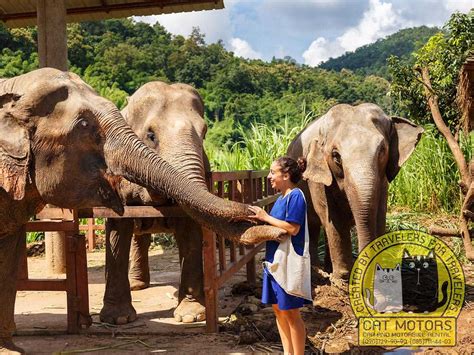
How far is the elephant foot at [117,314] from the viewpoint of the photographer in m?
4.88

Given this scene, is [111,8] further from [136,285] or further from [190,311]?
[190,311]

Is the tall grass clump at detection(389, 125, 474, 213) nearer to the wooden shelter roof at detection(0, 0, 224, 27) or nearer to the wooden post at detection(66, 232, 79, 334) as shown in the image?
the wooden shelter roof at detection(0, 0, 224, 27)

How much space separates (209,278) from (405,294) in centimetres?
215

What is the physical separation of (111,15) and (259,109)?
112ft

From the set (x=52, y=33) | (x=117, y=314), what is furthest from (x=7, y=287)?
(x=52, y=33)

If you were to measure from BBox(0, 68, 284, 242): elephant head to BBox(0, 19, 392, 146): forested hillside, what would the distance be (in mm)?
26928

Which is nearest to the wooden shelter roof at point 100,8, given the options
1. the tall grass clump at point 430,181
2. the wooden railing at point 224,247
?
the wooden railing at point 224,247

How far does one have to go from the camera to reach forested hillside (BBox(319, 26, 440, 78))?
102062 mm

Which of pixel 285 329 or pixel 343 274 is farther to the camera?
pixel 343 274

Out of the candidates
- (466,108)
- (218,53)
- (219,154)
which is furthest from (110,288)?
(218,53)

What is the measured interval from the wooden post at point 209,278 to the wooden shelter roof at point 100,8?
4.30m

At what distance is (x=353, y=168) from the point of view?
202 inches

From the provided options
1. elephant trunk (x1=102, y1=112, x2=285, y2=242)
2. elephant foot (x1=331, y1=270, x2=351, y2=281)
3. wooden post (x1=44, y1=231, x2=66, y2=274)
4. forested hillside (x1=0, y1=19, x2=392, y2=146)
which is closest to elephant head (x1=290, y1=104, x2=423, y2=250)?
elephant foot (x1=331, y1=270, x2=351, y2=281)

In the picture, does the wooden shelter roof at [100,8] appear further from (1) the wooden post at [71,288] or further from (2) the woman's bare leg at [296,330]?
(2) the woman's bare leg at [296,330]
